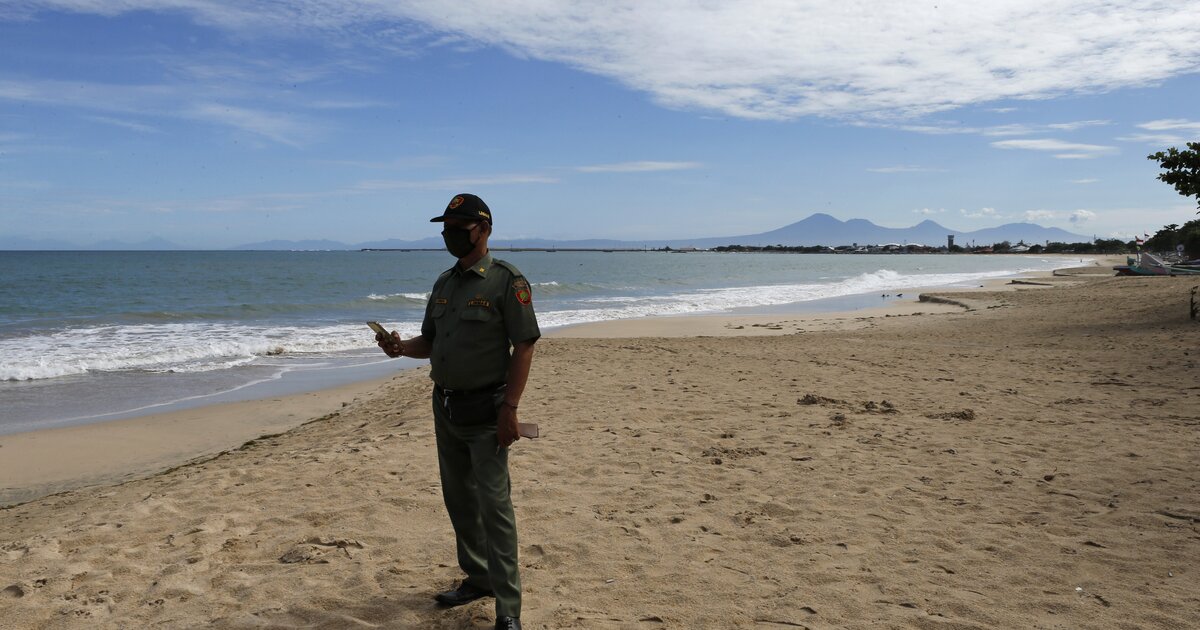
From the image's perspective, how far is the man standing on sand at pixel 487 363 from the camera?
316 cm

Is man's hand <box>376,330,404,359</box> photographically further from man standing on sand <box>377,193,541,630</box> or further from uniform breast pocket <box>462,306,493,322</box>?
uniform breast pocket <box>462,306,493,322</box>

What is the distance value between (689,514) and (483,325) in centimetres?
→ 217

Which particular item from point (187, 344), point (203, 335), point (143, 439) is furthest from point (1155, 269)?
point (143, 439)

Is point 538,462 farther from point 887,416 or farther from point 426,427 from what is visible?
point 887,416

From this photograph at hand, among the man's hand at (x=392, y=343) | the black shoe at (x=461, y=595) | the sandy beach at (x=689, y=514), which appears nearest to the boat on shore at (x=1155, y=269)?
the sandy beach at (x=689, y=514)

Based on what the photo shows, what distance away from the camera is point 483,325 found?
10.5ft

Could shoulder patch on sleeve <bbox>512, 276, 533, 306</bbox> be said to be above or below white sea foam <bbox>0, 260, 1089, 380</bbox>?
above

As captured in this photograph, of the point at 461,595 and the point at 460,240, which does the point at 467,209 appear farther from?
the point at 461,595

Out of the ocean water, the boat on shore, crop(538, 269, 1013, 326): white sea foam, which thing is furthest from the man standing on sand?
the boat on shore

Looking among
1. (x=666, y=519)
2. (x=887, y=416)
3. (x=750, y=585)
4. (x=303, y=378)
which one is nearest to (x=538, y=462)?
(x=666, y=519)

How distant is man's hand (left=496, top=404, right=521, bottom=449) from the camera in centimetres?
313

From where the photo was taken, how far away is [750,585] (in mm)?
3688

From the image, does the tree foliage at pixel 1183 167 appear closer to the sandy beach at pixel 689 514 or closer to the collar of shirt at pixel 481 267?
the sandy beach at pixel 689 514

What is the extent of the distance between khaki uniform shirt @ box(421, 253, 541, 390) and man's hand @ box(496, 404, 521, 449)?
166 millimetres
